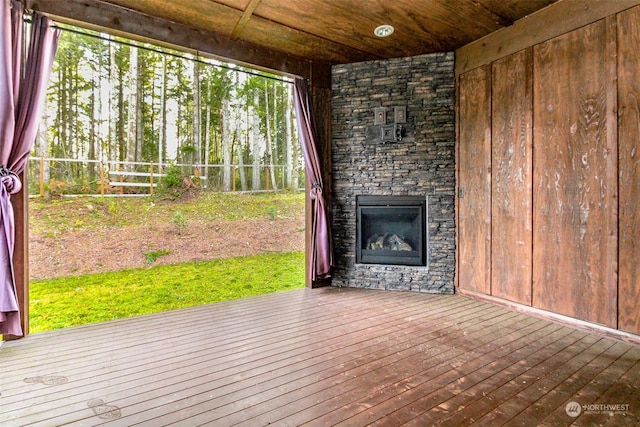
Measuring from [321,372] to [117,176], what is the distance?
2808mm

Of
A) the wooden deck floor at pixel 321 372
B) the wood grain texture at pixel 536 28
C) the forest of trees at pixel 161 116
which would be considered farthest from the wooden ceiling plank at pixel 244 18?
the wooden deck floor at pixel 321 372

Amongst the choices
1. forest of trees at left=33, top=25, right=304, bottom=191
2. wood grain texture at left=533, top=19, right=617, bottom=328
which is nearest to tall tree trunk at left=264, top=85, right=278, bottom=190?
forest of trees at left=33, top=25, right=304, bottom=191

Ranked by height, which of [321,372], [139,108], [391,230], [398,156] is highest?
[139,108]

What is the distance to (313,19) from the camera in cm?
289

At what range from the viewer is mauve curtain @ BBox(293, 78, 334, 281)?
371cm

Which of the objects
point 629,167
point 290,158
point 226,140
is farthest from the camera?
point 290,158

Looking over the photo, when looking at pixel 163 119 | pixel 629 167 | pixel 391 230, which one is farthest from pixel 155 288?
pixel 629 167

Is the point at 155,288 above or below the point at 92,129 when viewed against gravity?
A: below

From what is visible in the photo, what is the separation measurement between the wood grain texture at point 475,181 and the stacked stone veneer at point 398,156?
0.12 m

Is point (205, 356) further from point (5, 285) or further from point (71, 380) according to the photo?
point (5, 285)

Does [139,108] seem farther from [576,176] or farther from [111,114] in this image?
[576,176]

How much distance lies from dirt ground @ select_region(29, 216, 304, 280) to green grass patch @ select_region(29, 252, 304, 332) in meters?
0.09

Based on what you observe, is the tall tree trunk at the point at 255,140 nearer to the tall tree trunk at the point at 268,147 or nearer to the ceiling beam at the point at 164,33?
the tall tree trunk at the point at 268,147

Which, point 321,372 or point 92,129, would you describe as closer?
point 321,372
